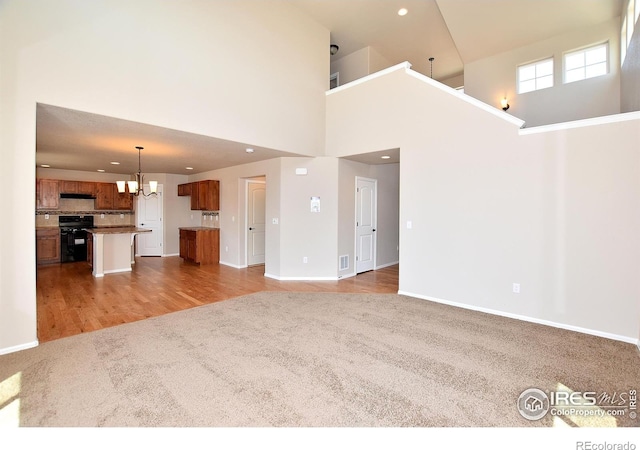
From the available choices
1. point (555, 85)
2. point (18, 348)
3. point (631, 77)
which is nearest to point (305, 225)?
point (18, 348)

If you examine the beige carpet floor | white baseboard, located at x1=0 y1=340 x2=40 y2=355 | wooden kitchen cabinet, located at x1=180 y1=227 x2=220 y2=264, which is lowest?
the beige carpet floor

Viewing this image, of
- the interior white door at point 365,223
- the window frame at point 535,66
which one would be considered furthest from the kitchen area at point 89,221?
the window frame at point 535,66

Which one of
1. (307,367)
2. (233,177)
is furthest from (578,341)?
(233,177)

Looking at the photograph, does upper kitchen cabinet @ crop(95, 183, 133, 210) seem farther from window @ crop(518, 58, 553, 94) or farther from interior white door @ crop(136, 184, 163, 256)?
window @ crop(518, 58, 553, 94)

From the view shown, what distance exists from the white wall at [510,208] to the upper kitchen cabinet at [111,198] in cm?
724

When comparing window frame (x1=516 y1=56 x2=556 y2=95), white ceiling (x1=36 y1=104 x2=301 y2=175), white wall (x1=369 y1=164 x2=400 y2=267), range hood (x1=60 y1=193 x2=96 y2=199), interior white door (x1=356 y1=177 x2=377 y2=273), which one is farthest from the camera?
range hood (x1=60 y1=193 x2=96 y2=199)

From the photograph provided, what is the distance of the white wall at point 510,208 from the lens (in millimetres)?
3111

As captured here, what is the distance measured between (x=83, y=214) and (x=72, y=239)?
843 mm

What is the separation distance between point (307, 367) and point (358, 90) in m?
4.68

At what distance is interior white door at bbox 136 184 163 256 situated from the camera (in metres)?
8.32

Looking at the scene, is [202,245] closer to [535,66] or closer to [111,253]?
[111,253]

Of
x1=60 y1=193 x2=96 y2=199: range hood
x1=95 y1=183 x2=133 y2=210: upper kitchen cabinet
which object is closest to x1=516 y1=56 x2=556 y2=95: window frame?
x1=95 y1=183 x2=133 y2=210: upper kitchen cabinet

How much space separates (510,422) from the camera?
183cm

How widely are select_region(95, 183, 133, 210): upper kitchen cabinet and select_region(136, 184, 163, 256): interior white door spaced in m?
0.36
